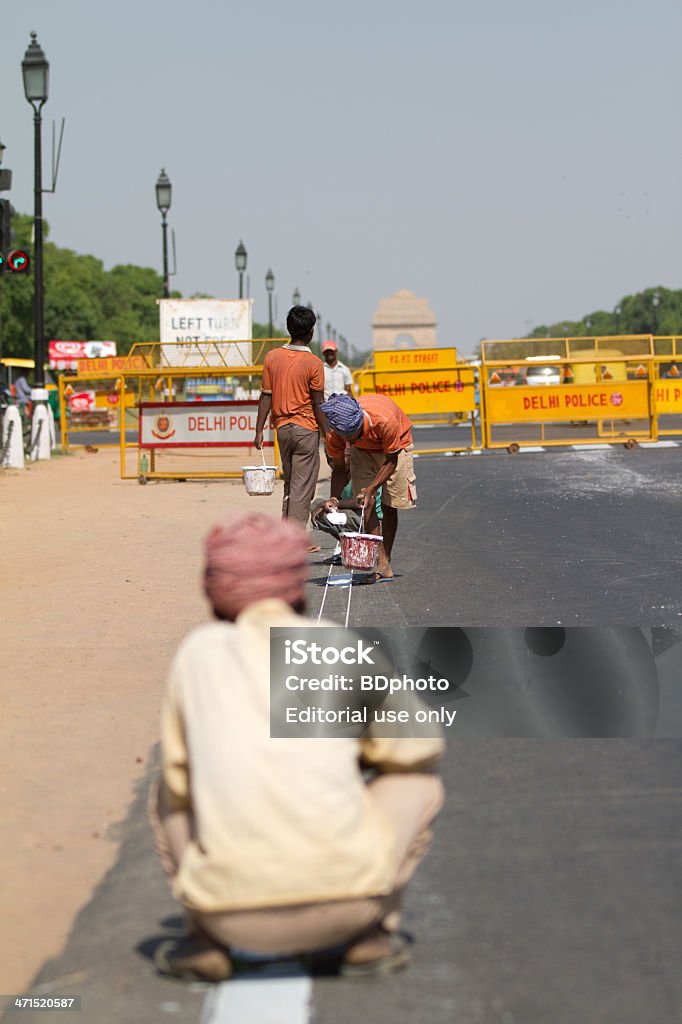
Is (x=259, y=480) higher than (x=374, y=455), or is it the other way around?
(x=374, y=455)

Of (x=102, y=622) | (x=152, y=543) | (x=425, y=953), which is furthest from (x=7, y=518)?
(x=425, y=953)

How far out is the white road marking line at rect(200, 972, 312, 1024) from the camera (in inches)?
139

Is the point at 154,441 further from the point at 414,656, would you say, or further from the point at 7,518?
the point at 414,656

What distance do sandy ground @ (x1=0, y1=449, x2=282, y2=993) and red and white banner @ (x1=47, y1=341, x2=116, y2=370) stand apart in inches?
3496

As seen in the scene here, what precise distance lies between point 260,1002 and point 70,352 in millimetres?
105854

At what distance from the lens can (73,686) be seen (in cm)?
758

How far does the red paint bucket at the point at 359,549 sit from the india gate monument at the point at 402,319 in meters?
131

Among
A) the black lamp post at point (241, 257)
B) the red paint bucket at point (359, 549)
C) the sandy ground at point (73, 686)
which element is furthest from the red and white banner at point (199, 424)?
the black lamp post at point (241, 257)

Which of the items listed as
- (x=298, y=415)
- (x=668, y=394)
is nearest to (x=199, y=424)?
(x=298, y=415)

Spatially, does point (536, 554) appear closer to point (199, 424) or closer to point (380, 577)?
point (380, 577)

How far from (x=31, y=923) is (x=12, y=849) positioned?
71 centimetres

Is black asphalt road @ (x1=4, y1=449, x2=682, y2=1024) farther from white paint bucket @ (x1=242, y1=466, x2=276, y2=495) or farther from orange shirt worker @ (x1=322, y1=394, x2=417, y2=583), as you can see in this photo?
white paint bucket @ (x1=242, y1=466, x2=276, y2=495)

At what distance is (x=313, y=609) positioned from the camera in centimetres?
984
